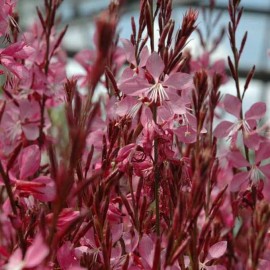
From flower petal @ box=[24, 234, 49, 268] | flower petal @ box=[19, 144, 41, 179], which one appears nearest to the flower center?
flower petal @ box=[19, 144, 41, 179]

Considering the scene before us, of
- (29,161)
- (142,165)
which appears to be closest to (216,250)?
(142,165)

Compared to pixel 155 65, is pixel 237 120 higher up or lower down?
lower down

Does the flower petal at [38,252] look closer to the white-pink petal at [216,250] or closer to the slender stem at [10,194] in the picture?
the slender stem at [10,194]

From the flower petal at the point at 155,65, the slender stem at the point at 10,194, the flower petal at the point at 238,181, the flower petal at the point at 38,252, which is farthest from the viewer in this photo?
the flower petal at the point at 238,181

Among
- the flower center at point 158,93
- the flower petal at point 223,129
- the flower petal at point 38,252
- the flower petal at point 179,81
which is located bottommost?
the flower petal at point 223,129

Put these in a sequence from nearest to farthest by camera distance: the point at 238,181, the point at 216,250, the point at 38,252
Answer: the point at 38,252 → the point at 216,250 → the point at 238,181

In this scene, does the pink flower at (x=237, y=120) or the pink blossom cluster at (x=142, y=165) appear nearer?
the pink blossom cluster at (x=142, y=165)

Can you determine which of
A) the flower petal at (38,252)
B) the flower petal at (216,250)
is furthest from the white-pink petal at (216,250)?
the flower petal at (38,252)

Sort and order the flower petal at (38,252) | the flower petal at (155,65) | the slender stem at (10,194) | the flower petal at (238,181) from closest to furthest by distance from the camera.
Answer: the flower petal at (38,252), the slender stem at (10,194), the flower petal at (155,65), the flower petal at (238,181)

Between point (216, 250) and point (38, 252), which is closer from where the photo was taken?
point (38, 252)

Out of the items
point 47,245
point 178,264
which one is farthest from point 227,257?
point 47,245

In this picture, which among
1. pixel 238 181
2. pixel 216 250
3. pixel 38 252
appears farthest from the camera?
pixel 238 181

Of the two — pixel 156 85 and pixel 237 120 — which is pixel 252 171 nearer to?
pixel 237 120

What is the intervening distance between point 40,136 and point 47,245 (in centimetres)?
38
